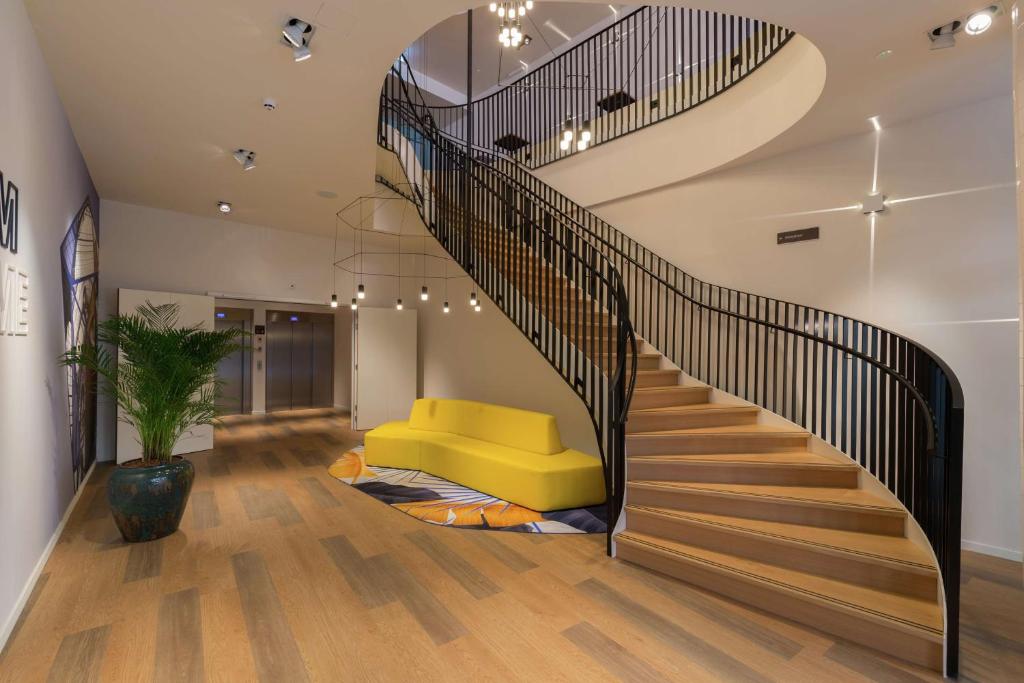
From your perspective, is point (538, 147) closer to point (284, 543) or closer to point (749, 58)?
point (749, 58)

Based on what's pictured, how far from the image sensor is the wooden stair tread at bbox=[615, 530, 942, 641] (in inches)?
96.7

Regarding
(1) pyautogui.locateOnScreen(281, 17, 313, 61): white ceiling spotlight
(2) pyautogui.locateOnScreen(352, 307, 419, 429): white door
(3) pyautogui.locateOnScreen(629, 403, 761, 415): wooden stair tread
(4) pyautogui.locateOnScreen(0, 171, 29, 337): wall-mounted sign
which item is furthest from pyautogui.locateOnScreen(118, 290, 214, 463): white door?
(3) pyautogui.locateOnScreen(629, 403, 761, 415): wooden stair tread

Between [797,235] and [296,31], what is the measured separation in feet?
16.0

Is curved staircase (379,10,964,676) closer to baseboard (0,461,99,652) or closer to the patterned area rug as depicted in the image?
the patterned area rug

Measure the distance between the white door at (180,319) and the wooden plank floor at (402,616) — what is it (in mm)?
2586

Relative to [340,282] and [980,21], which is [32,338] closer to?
[340,282]

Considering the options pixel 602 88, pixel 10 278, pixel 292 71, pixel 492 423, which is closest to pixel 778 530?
pixel 492 423

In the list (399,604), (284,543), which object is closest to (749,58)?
(399,604)

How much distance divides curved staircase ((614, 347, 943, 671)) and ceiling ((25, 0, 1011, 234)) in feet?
9.74

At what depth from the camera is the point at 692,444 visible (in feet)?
13.4

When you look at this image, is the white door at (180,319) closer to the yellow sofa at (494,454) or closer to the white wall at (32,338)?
the white wall at (32,338)

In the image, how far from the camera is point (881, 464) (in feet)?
11.1

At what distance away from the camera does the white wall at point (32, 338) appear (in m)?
2.62

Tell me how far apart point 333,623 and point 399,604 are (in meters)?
0.39
